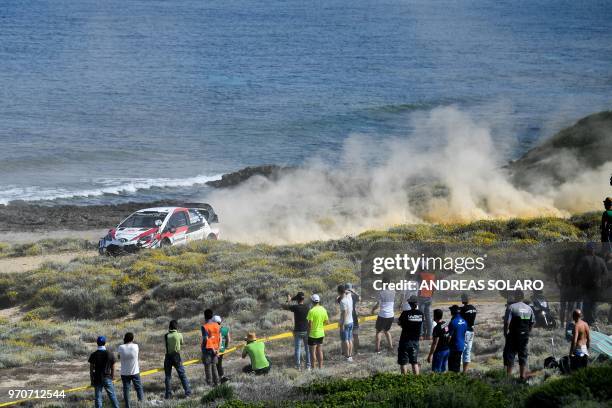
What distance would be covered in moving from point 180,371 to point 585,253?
Result: 765cm

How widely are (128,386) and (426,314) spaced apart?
6017mm

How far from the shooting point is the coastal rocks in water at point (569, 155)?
45.7 metres

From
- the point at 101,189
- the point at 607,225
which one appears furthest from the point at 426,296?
the point at 101,189

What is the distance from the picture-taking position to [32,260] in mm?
32719

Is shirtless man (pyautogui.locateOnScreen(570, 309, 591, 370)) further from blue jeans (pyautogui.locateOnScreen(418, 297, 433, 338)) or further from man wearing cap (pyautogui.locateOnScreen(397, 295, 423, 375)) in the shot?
blue jeans (pyautogui.locateOnScreen(418, 297, 433, 338))

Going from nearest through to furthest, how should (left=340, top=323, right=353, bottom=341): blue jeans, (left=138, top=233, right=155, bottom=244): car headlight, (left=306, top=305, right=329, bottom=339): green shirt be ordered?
(left=306, top=305, right=329, bottom=339): green shirt → (left=340, top=323, right=353, bottom=341): blue jeans → (left=138, top=233, right=155, bottom=244): car headlight

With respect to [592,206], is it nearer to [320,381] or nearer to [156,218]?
[156,218]

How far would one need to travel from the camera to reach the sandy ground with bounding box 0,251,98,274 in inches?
1231

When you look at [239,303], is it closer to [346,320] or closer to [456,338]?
[346,320]

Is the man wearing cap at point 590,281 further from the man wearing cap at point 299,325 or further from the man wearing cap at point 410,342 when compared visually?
the man wearing cap at point 299,325

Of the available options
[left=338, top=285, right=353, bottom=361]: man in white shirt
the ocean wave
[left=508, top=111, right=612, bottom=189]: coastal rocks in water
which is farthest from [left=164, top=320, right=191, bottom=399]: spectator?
the ocean wave

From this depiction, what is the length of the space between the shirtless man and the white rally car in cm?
1776

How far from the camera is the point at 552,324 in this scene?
19.0 meters

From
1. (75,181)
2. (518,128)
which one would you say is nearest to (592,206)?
(75,181)
